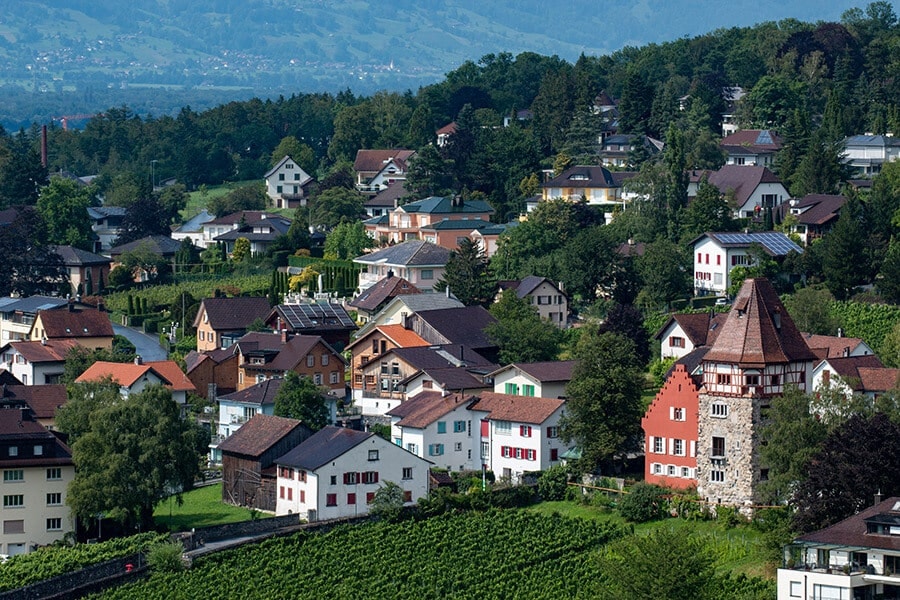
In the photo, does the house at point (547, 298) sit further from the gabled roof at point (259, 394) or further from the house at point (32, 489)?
the house at point (32, 489)

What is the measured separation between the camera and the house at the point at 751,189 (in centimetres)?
10069

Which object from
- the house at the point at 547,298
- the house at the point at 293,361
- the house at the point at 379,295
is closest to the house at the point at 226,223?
the house at the point at 379,295

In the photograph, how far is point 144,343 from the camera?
9756 cm

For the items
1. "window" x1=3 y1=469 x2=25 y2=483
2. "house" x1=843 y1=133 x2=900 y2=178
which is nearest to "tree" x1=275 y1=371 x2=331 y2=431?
"window" x1=3 y1=469 x2=25 y2=483

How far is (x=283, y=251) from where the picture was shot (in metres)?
111

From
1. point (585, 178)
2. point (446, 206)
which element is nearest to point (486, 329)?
point (446, 206)

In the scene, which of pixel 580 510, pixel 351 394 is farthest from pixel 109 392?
pixel 580 510

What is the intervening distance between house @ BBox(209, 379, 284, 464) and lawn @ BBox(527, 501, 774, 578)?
1590cm

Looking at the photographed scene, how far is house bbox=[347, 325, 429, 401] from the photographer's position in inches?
3277

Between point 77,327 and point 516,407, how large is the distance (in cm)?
3026

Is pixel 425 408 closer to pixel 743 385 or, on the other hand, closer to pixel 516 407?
pixel 516 407

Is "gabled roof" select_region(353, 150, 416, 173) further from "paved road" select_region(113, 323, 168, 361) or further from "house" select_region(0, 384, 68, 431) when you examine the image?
"house" select_region(0, 384, 68, 431)

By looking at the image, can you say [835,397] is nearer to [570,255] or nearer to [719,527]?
[719,527]

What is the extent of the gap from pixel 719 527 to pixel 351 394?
86.1 ft
